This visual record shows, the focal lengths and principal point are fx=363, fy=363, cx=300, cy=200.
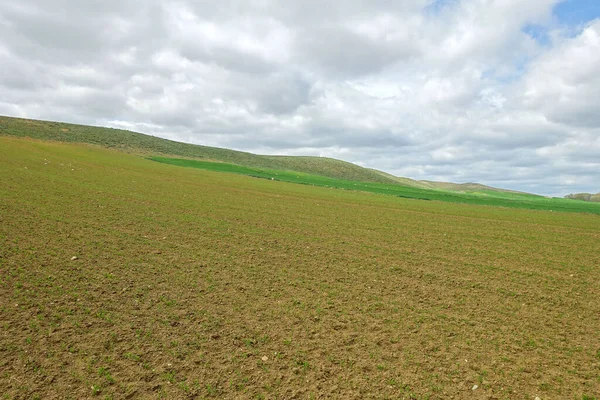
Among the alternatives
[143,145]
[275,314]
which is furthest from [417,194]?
[143,145]

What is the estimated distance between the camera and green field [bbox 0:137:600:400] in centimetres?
673

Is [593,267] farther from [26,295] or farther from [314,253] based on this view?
[26,295]

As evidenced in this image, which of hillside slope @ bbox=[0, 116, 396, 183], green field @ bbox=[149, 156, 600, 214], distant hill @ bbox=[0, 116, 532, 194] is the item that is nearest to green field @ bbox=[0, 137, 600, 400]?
green field @ bbox=[149, 156, 600, 214]

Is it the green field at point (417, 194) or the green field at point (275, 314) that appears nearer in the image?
the green field at point (275, 314)

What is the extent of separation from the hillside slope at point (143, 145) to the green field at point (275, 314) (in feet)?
242

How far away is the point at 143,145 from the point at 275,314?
321 ft

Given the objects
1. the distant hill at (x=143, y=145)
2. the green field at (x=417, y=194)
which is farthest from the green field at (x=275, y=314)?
the distant hill at (x=143, y=145)

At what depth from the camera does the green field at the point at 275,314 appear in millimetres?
6727

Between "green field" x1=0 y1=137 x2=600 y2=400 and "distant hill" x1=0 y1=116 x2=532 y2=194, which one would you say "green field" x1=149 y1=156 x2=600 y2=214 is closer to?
"distant hill" x1=0 y1=116 x2=532 y2=194

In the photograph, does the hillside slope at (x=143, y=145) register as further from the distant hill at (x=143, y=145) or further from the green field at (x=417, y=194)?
the green field at (x=417, y=194)

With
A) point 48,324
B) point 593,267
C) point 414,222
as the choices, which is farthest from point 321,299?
point 414,222

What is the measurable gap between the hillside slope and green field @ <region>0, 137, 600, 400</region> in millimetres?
73810

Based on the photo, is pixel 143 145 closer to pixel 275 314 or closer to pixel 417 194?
pixel 417 194

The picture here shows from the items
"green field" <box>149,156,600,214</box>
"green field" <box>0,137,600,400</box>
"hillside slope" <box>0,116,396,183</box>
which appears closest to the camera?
"green field" <box>0,137,600,400</box>
